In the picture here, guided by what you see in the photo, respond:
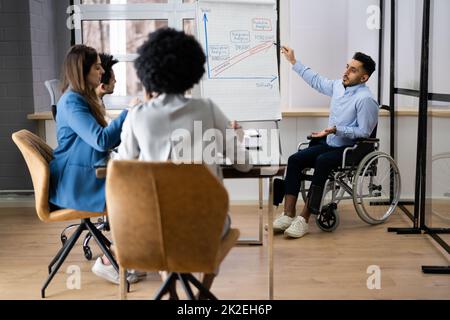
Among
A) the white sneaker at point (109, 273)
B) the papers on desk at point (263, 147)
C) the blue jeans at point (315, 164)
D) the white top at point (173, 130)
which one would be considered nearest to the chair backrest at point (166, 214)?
the white top at point (173, 130)

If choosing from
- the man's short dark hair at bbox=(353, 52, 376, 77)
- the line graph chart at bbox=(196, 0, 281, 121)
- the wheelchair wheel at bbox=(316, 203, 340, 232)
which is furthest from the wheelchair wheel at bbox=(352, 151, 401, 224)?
the line graph chart at bbox=(196, 0, 281, 121)

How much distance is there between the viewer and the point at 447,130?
3818 millimetres

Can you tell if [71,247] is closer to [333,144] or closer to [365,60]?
[333,144]

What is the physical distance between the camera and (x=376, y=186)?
427 centimetres

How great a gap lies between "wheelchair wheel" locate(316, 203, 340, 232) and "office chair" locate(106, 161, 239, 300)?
2065 mm

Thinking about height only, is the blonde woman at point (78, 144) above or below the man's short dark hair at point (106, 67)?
below

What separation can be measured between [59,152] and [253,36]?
1.56 metres

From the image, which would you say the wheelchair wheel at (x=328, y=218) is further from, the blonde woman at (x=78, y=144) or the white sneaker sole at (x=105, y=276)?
the blonde woman at (x=78, y=144)

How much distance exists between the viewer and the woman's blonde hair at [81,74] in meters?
2.99

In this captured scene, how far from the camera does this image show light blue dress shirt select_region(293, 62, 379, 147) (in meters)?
4.12

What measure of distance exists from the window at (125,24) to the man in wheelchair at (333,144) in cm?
154
